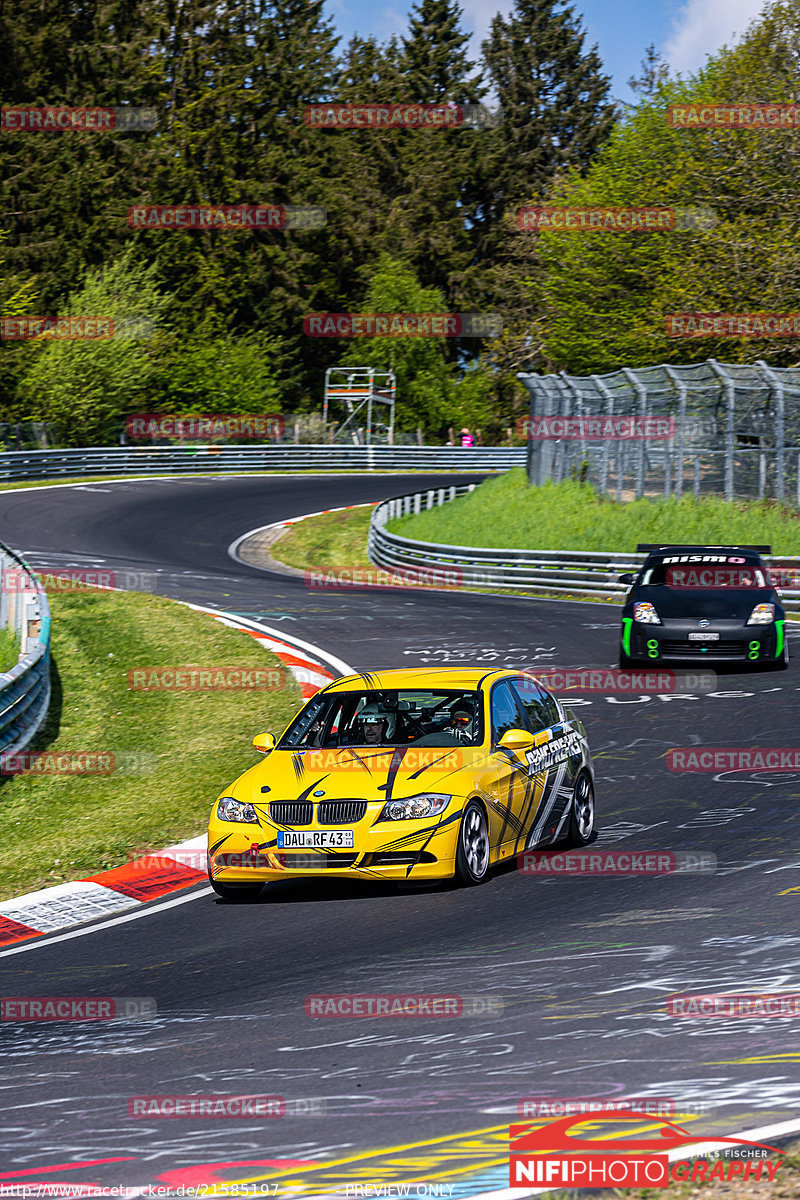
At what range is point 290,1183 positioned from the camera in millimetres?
4891

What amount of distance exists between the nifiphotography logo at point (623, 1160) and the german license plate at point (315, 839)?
4139 mm

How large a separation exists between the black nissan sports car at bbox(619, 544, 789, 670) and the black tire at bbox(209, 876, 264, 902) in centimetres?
1018

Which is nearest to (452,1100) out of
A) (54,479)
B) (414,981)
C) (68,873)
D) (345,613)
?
(414,981)

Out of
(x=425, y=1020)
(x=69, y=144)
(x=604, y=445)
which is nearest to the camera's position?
(x=425, y=1020)

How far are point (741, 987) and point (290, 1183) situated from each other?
2.76 metres

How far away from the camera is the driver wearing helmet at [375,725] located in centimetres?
1029

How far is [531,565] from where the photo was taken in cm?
3089

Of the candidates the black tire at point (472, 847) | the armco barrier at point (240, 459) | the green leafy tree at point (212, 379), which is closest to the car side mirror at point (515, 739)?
the black tire at point (472, 847)

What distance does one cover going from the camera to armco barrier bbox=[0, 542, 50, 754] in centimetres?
1367

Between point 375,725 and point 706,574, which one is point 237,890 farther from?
point 706,574

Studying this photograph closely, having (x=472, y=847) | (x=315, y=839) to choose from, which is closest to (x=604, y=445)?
(x=472, y=847)

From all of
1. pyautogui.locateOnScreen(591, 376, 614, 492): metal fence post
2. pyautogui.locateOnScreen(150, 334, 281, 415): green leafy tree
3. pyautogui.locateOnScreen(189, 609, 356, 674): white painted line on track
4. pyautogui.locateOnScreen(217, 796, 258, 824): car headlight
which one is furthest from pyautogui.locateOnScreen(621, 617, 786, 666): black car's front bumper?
pyautogui.locateOnScreen(150, 334, 281, 415): green leafy tree

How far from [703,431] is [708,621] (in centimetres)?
1441

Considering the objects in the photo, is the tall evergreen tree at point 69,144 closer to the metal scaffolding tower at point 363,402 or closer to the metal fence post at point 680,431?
the metal scaffolding tower at point 363,402
